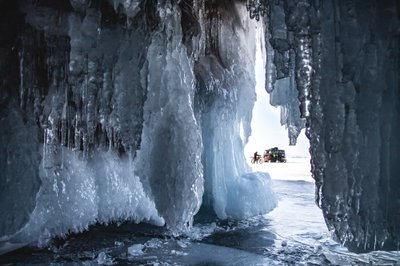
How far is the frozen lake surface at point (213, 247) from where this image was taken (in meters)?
4.92

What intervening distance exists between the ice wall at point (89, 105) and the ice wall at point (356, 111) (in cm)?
325

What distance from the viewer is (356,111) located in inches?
139

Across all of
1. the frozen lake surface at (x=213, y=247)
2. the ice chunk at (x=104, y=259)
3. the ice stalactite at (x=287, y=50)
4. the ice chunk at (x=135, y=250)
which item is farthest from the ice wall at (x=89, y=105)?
the ice stalactite at (x=287, y=50)

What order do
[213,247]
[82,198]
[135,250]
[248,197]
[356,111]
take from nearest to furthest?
[356,111] < [135,250] < [213,247] < [82,198] < [248,197]

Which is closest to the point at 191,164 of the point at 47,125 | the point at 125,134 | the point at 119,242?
the point at 125,134

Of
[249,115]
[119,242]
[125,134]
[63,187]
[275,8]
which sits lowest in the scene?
[119,242]

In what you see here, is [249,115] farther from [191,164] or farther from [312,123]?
[312,123]

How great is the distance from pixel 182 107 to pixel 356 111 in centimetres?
374

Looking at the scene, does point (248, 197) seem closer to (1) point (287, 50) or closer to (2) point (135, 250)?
(2) point (135, 250)

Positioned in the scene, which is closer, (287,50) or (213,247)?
(287,50)

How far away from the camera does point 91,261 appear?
5055 mm

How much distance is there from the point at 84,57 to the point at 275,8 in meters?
3.33

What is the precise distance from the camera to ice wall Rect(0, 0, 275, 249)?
591 centimetres

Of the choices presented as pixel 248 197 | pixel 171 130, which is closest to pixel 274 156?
pixel 248 197
